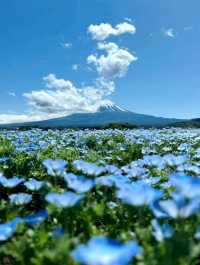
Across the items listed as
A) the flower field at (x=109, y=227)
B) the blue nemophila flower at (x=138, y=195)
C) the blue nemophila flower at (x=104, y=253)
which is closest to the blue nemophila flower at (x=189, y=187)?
the flower field at (x=109, y=227)

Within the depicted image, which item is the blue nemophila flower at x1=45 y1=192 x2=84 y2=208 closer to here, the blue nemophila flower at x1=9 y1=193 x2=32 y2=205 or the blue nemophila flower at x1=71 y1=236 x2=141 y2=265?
the blue nemophila flower at x1=9 y1=193 x2=32 y2=205

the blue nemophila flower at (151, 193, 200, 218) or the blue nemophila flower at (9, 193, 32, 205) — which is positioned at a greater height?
the blue nemophila flower at (151, 193, 200, 218)

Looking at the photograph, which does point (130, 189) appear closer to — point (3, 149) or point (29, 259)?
point (29, 259)

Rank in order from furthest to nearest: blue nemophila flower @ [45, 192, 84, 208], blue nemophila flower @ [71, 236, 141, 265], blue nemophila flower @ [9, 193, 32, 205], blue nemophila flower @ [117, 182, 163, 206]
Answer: blue nemophila flower @ [9, 193, 32, 205], blue nemophila flower @ [45, 192, 84, 208], blue nemophila flower @ [117, 182, 163, 206], blue nemophila flower @ [71, 236, 141, 265]

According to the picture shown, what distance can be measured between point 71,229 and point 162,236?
2.80 feet

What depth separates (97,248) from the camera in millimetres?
1379

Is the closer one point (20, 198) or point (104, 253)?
point (104, 253)

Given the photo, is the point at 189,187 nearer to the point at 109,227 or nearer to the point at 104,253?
the point at 104,253

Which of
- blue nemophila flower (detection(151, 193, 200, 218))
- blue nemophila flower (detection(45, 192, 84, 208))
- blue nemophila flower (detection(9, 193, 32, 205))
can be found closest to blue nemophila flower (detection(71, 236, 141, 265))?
blue nemophila flower (detection(151, 193, 200, 218))

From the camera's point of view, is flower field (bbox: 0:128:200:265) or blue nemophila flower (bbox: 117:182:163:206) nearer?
flower field (bbox: 0:128:200:265)

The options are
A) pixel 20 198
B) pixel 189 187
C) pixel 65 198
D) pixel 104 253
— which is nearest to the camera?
pixel 104 253

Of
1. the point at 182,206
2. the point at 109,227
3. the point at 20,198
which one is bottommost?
the point at 109,227

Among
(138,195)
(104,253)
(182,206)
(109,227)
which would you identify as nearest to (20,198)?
(109,227)

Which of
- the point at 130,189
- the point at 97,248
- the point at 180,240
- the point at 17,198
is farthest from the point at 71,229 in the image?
the point at 97,248
